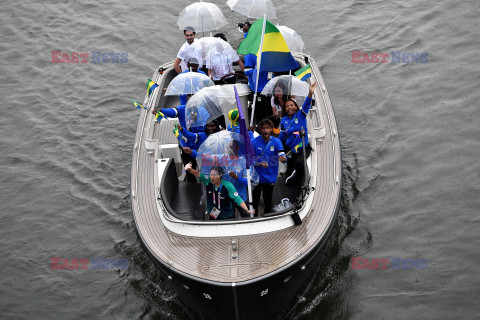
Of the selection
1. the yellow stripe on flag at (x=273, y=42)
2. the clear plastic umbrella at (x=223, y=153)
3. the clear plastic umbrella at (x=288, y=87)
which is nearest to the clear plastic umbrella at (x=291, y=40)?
the yellow stripe on flag at (x=273, y=42)

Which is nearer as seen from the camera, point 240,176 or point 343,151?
point 240,176

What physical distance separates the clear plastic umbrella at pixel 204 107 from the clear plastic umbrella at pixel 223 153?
20.8 inches

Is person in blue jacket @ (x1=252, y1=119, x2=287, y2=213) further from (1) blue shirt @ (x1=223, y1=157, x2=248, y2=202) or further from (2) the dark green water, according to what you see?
(2) the dark green water

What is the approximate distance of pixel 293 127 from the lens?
6633 millimetres

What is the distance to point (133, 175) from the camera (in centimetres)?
736

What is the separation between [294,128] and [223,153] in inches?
57.6

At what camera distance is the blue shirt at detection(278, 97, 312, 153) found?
659 centimetres

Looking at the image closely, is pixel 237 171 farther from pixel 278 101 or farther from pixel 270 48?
pixel 270 48

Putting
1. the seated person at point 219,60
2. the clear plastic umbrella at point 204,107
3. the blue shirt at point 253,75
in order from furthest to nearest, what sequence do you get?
the seated person at point 219,60 < the blue shirt at point 253,75 < the clear plastic umbrella at point 204,107

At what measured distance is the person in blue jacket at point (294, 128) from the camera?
6.59 m

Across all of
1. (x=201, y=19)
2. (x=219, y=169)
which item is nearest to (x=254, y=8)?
(x=201, y=19)

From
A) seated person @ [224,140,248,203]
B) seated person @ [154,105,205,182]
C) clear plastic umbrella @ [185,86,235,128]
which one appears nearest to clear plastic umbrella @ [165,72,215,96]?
seated person @ [154,105,205,182]

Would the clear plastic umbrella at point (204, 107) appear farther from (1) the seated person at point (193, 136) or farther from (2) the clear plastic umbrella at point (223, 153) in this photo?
(2) the clear plastic umbrella at point (223, 153)

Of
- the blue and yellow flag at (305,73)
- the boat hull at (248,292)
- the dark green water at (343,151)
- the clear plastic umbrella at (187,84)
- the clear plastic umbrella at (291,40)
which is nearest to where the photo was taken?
the boat hull at (248,292)
